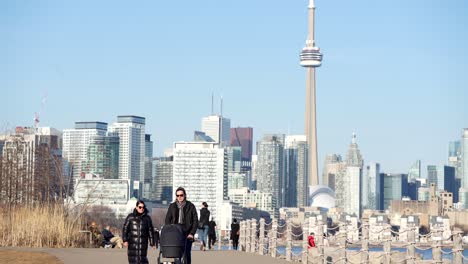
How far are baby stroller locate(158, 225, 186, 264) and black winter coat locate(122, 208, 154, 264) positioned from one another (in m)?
1.49

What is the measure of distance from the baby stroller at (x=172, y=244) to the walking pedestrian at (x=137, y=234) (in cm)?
145

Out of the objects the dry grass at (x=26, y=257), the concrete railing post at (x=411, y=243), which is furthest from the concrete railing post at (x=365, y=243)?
the dry grass at (x=26, y=257)

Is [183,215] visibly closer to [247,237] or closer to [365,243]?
[365,243]

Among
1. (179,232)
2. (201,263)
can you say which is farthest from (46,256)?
(179,232)

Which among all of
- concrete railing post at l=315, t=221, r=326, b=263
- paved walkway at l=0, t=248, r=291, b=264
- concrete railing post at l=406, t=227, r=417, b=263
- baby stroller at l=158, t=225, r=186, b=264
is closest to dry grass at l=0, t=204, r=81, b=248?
paved walkway at l=0, t=248, r=291, b=264

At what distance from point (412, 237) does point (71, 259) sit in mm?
9464

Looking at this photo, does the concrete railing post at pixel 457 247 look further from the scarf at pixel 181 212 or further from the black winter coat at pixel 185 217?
the scarf at pixel 181 212

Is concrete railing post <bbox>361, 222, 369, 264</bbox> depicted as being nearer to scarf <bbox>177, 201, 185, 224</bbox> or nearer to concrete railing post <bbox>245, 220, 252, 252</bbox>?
scarf <bbox>177, 201, 185, 224</bbox>

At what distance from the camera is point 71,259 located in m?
32.7

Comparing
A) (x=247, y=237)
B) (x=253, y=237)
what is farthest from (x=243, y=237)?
(x=253, y=237)

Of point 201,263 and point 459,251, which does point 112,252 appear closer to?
point 201,263

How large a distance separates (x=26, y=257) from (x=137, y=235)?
312 inches

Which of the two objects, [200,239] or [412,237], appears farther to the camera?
[200,239]

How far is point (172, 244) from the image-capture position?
2328 centimetres
